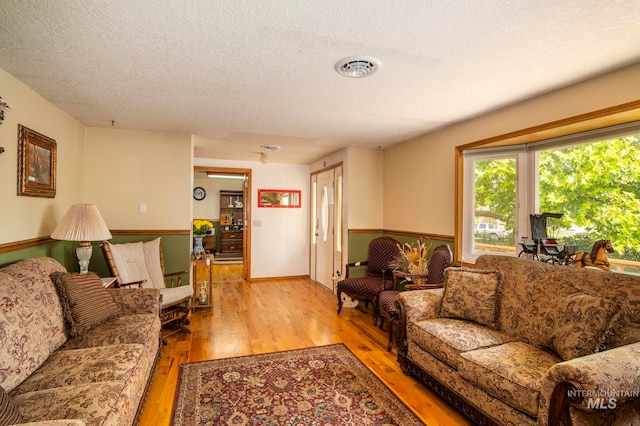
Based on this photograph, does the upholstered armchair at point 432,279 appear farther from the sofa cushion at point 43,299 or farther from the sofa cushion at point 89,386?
the sofa cushion at point 43,299

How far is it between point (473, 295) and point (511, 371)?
31.9 inches

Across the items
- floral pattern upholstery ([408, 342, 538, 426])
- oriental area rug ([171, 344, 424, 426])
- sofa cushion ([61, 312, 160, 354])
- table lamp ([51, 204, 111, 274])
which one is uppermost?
table lamp ([51, 204, 111, 274])

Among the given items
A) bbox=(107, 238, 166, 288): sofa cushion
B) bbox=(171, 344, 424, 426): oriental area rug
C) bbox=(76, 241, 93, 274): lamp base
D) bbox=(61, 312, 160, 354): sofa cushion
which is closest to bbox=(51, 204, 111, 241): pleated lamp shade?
bbox=(76, 241, 93, 274): lamp base

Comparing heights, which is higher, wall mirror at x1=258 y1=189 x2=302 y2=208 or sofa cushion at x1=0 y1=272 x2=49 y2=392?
wall mirror at x1=258 y1=189 x2=302 y2=208

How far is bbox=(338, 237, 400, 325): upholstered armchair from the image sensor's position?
3766mm

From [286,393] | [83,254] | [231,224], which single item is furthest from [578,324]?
[231,224]

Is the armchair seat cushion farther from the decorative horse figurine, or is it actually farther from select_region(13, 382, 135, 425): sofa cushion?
the decorative horse figurine

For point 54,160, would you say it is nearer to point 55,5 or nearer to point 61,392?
point 55,5

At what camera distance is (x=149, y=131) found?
4.02 metres

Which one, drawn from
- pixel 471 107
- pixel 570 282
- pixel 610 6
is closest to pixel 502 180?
pixel 471 107

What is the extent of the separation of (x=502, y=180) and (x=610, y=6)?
6.54ft

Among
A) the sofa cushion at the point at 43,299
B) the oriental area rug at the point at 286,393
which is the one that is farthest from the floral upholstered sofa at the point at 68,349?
the oriental area rug at the point at 286,393

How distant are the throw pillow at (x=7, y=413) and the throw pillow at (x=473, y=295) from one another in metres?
2.58

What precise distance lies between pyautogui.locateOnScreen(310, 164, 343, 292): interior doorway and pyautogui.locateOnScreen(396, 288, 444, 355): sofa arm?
221 centimetres
